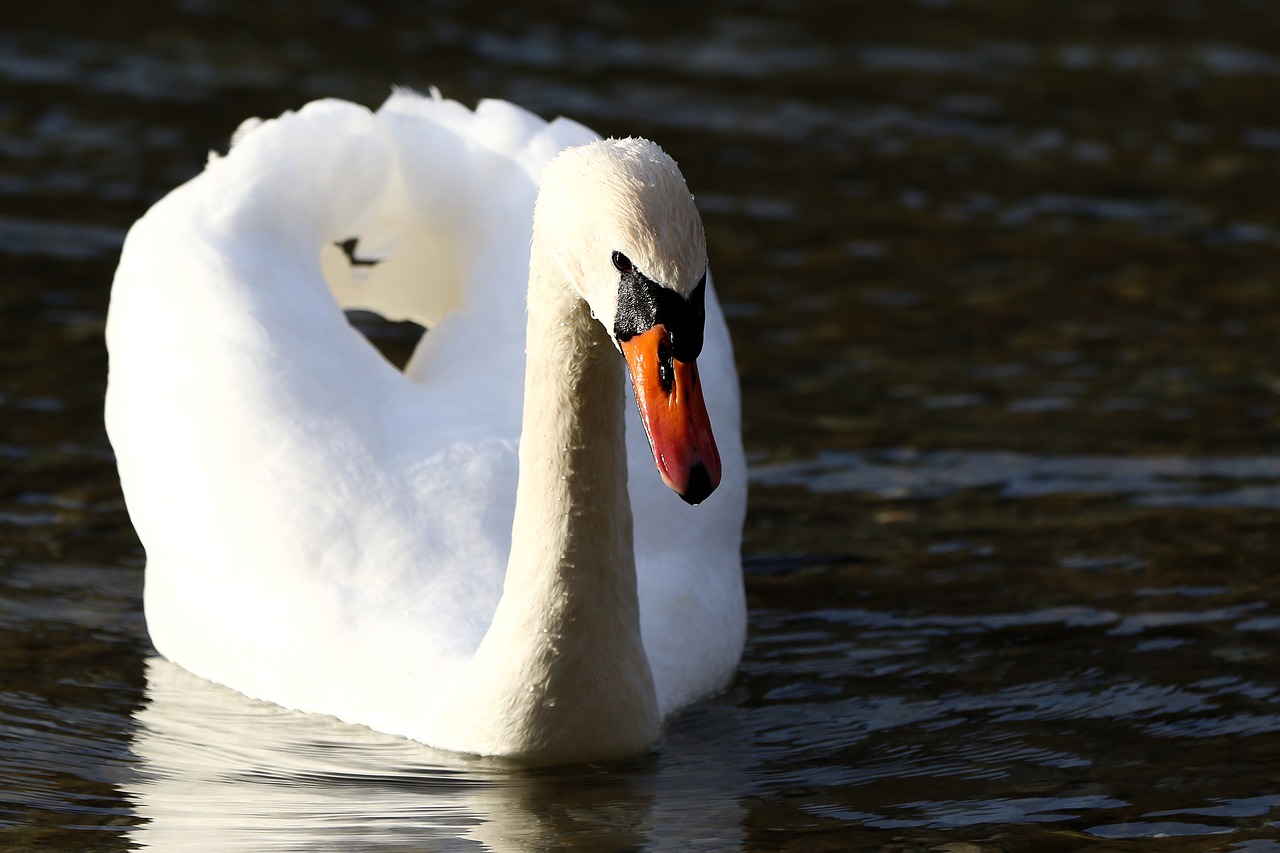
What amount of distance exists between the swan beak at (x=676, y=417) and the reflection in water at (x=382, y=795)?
3.32ft

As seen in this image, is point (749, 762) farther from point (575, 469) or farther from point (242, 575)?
point (242, 575)

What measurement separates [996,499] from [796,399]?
1.25m

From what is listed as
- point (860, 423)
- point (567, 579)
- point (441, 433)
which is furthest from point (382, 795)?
point (860, 423)

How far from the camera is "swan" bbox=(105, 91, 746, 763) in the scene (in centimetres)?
505

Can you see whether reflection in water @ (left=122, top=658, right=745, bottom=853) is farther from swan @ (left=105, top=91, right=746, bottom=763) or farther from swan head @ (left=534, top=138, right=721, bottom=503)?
swan head @ (left=534, top=138, right=721, bottom=503)

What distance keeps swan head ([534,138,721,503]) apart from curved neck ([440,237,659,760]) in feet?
0.83

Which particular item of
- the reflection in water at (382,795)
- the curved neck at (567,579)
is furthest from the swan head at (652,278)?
the reflection in water at (382,795)

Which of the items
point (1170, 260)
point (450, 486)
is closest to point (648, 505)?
point (450, 486)

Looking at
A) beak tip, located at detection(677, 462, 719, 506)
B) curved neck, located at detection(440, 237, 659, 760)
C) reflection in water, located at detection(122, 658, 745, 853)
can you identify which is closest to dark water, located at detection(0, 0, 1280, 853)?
reflection in water, located at detection(122, 658, 745, 853)

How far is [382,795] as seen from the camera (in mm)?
5602

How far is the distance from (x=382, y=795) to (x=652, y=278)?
5.33 feet

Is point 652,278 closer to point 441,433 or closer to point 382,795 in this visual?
point 382,795

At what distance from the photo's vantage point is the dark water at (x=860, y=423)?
18.6 ft

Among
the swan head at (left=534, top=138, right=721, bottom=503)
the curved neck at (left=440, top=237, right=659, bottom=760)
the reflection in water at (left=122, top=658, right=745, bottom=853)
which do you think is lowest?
the reflection in water at (left=122, top=658, right=745, bottom=853)
